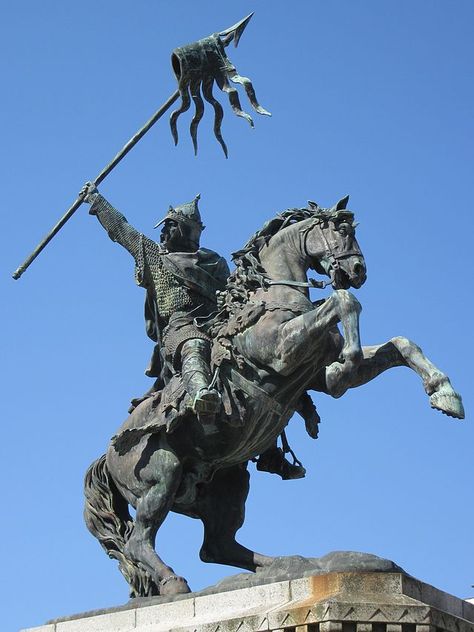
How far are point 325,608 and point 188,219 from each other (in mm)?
6315

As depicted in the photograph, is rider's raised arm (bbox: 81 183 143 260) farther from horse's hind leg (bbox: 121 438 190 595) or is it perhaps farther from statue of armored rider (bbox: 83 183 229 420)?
horse's hind leg (bbox: 121 438 190 595)

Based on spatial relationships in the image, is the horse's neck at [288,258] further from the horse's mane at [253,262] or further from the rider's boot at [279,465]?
the rider's boot at [279,465]

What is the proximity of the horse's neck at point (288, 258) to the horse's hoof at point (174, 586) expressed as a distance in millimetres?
3403

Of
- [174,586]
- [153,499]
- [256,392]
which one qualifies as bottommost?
[174,586]

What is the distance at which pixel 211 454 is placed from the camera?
1892 centimetres

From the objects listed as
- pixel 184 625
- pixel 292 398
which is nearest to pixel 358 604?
pixel 184 625

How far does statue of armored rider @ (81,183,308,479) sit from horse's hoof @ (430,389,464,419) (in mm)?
1902

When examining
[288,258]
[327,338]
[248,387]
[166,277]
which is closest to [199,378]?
[248,387]

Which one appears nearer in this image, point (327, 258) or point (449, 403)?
point (449, 403)

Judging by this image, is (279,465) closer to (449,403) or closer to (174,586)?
(174,586)

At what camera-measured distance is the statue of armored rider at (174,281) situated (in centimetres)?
1967

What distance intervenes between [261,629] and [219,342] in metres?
3.72

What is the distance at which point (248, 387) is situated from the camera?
730 inches

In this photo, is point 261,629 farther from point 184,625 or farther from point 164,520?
point 164,520
